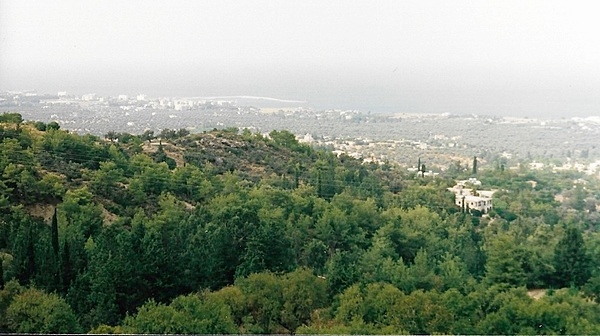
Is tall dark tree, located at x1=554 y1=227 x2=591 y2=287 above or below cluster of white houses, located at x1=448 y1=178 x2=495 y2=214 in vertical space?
below

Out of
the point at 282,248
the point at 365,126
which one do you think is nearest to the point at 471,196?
the point at 365,126

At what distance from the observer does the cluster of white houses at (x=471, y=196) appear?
17.7ft

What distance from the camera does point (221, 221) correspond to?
16.4 ft

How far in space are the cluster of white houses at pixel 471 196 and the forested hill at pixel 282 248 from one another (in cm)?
8

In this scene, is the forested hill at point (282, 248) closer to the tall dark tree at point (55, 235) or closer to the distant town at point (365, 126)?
the tall dark tree at point (55, 235)

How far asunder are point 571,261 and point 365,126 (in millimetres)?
1887

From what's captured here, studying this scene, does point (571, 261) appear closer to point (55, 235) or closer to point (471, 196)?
point (471, 196)

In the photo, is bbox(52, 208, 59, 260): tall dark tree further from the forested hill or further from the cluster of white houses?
the cluster of white houses

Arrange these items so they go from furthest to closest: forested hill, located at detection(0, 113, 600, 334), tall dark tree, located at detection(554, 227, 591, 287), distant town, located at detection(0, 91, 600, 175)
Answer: distant town, located at detection(0, 91, 600, 175)
tall dark tree, located at detection(554, 227, 591, 287)
forested hill, located at detection(0, 113, 600, 334)

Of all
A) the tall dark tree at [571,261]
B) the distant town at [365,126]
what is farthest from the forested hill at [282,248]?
the distant town at [365,126]

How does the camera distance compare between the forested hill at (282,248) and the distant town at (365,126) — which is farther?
the distant town at (365,126)

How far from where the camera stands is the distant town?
4.82 m

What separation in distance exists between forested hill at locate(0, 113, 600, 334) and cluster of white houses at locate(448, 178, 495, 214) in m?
0.08

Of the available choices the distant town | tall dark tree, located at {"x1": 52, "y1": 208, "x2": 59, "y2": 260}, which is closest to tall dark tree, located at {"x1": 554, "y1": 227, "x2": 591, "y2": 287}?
the distant town
